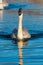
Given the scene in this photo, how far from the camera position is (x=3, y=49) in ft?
48.3

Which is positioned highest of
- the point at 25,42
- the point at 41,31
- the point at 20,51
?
the point at 41,31

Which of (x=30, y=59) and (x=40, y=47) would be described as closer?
(x=30, y=59)

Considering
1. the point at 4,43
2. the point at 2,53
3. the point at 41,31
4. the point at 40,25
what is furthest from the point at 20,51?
the point at 40,25

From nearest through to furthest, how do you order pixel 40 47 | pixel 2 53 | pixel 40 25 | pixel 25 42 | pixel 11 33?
1. pixel 2 53
2. pixel 40 47
3. pixel 25 42
4. pixel 11 33
5. pixel 40 25

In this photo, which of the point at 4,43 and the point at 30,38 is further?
the point at 30,38

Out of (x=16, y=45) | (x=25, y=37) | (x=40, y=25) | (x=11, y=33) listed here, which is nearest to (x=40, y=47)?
(x=16, y=45)

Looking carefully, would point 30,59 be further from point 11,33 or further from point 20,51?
point 11,33

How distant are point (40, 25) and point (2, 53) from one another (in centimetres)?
737

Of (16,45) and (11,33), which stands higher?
(11,33)

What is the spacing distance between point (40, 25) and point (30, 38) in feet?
13.3

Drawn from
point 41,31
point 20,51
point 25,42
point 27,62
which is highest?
point 41,31

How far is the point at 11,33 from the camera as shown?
1806cm

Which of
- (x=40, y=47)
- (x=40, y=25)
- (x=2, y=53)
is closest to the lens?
(x=2, y=53)

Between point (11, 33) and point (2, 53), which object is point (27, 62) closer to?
point (2, 53)
